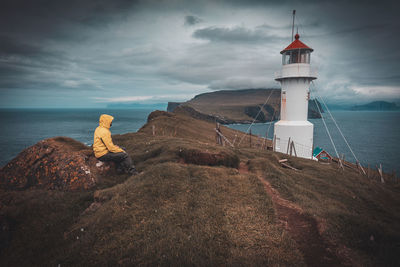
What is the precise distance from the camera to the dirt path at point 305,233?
6.02 m

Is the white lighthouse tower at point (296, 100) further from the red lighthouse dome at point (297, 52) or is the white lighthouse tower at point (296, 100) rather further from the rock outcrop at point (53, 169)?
the rock outcrop at point (53, 169)

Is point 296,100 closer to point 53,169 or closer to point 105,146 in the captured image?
point 105,146

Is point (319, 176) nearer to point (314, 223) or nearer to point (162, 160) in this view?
point (314, 223)

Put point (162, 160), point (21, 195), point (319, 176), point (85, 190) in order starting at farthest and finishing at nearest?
point (319, 176) → point (162, 160) → point (85, 190) → point (21, 195)

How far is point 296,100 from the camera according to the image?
26.9 m

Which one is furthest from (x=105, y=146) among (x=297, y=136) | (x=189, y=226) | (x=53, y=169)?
(x=297, y=136)

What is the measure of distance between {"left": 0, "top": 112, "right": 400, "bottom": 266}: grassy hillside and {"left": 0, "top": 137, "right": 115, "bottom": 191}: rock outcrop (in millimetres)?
708

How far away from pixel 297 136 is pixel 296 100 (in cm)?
461

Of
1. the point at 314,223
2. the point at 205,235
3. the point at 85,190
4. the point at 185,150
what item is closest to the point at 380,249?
the point at 314,223

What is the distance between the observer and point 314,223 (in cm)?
774

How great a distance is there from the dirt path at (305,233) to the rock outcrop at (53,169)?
866 cm

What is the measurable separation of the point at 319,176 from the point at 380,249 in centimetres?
937

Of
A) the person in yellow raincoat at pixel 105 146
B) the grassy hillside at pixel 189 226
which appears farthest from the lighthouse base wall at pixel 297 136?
the person in yellow raincoat at pixel 105 146

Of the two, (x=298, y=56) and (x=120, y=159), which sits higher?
(x=298, y=56)
